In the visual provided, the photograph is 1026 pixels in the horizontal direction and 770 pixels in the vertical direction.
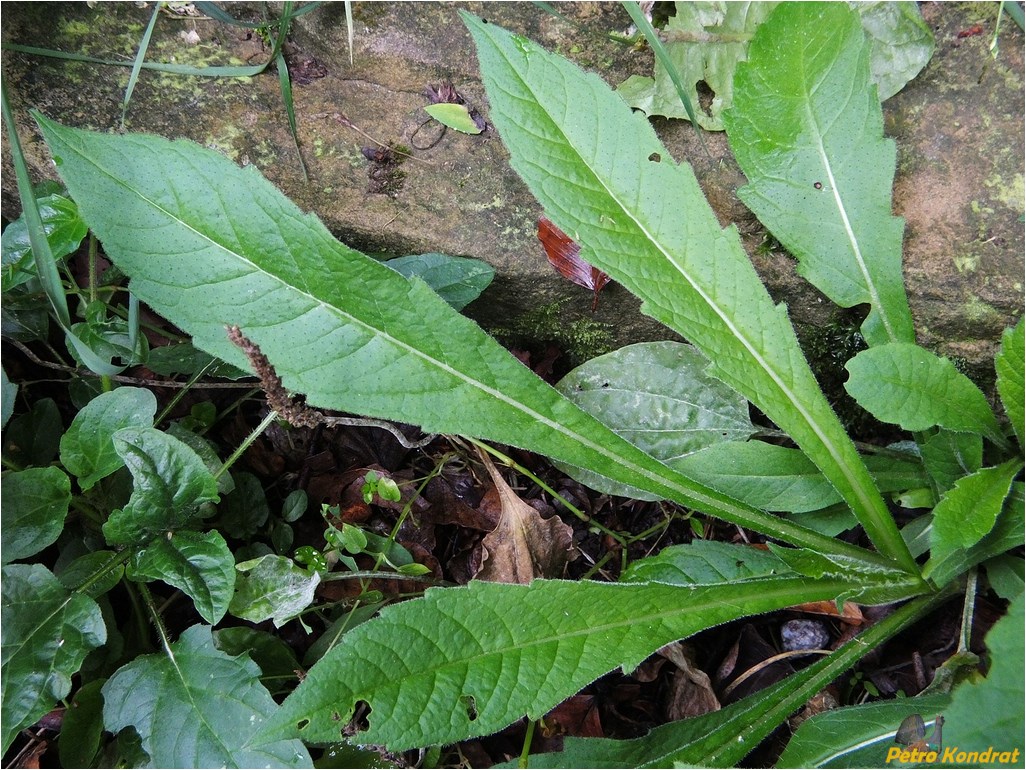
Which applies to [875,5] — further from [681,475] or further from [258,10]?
[258,10]

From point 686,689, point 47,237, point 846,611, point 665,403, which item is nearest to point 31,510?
point 47,237

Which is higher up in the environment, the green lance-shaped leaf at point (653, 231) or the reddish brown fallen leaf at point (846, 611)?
the green lance-shaped leaf at point (653, 231)

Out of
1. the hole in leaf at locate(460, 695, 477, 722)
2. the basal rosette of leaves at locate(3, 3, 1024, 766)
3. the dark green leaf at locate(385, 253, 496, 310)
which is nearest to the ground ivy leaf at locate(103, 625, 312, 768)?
the basal rosette of leaves at locate(3, 3, 1024, 766)

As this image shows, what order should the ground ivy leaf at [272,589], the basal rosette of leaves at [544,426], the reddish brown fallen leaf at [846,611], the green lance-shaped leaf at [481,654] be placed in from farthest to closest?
1. the reddish brown fallen leaf at [846,611]
2. the ground ivy leaf at [272,589]
3. the basal rosette of leaves at [544,426]
4. the green lance-shaped leaf at [481,654]

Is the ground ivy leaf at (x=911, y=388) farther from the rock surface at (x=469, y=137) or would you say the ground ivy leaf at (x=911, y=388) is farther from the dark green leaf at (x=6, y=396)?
the dark green leaf at (x=6, y=396)

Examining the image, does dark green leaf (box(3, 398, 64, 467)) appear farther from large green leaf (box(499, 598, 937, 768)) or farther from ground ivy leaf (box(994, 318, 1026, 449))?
ground ivy leaf (box(994, 318, 1026, 449))

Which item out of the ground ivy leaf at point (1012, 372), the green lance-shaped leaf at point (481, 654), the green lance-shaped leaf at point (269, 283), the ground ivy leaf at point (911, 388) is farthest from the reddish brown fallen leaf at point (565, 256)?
the ground ivy leaf at point (1012, 372)

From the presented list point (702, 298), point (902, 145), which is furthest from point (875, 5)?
point (702, 298)
